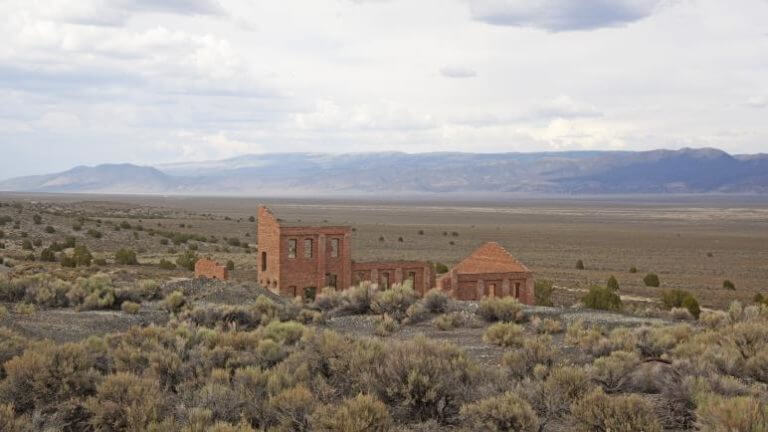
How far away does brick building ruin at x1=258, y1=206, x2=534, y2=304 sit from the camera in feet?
96.1

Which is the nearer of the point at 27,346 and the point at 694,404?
the point at 694,404

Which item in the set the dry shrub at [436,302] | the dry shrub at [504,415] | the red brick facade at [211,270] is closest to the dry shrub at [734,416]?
the dry shrub at [504,415]

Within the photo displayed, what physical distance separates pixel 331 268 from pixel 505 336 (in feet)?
48.5

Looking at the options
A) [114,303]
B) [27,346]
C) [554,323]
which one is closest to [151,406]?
[27,346]

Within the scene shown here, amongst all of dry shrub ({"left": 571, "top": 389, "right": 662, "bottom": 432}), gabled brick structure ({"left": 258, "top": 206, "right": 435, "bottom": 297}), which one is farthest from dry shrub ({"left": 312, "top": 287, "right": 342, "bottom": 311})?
dry shrub ({"left": 571, "top": 389, "right": 662, "bottom": 432})

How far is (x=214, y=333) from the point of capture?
1416 cm

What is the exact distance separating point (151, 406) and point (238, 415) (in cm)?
103

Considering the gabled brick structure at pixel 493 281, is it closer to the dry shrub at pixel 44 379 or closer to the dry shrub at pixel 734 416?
the dry shrub at pixel 44 379

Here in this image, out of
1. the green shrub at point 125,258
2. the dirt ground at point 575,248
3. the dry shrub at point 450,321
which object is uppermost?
the dry shrub at point 450,321

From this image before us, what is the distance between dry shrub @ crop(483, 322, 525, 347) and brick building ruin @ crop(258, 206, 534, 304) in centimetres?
1218

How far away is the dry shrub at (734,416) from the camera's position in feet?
26.3

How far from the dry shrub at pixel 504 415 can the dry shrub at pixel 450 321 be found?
9.11m

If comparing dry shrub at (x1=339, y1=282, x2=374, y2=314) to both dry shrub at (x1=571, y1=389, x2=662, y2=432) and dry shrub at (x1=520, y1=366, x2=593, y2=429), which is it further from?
dry shrub at (x1=571, y1=389, x2=662, y2=432)

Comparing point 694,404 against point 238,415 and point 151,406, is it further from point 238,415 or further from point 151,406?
point 151,406
